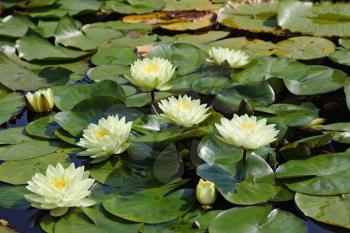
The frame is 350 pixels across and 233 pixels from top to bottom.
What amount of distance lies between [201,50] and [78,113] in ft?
3.56

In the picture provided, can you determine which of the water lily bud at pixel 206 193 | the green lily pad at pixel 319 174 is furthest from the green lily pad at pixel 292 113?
the water lily bud at pixel 206 193

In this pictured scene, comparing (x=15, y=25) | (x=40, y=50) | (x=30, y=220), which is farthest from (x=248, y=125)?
(x=15, y=25)

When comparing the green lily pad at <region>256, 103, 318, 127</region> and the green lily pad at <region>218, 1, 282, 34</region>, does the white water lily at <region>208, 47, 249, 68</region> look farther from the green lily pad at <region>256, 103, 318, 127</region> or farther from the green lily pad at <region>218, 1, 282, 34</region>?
the green lily pad at <region>218, 1, 282, 34</region>

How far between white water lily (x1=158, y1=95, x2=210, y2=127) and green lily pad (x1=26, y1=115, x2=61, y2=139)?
713 millimetres

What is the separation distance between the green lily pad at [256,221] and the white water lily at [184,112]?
45 cm

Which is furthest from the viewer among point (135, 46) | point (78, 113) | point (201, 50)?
point (135, 46)

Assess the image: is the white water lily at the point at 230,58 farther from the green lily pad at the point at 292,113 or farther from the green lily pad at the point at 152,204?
the green lily pad at the point at 152,204

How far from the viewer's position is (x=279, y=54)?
3.63m

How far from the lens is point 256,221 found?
2.03 m

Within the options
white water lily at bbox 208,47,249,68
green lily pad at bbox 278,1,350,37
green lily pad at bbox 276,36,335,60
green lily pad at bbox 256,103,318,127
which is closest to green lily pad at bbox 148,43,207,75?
white water lily at bbox 208,47,249,68

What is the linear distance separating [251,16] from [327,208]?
101 inches

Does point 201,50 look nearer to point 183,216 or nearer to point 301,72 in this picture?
point 301,72

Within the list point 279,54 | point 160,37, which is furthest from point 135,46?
point 279,54

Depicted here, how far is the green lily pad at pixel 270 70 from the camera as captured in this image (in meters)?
3.15
